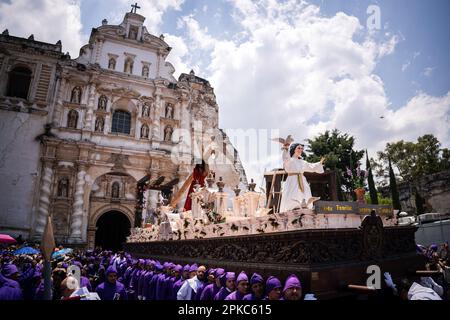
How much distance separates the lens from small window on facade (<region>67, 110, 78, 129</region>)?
2102 cm

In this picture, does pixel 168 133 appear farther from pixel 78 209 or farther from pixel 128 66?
pixel 78 209

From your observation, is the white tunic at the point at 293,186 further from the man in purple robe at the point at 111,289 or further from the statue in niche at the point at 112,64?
the statue in niche at the point at 112,64

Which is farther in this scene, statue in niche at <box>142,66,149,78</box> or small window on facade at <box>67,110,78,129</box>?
statue in niche at <box>142,66,149,78</box>

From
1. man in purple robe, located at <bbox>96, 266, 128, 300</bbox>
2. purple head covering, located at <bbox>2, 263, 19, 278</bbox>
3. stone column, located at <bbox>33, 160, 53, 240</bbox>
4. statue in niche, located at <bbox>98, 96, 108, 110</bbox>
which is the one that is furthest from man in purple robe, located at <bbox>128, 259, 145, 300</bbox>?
statue in niche, located at <bbox>98, 96, 108, 110</bbox>

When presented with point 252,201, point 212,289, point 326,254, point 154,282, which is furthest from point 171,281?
point 326,254

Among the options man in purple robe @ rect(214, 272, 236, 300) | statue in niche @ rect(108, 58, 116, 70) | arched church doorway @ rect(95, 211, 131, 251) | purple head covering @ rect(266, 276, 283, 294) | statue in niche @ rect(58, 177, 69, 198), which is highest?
statue in niche @ rect(108, 58, 116, 70)

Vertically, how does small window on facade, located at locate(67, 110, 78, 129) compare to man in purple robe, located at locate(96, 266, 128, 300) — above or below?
above

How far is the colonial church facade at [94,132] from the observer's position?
1878cm

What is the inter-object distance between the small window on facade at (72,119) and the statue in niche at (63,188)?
4.18 metres

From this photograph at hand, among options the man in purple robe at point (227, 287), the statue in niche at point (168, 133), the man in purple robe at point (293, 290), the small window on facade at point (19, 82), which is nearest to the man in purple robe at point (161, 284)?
the man in purple robe at point (227, 287)

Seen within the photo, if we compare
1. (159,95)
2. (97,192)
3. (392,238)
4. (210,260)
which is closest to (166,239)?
(210,260)

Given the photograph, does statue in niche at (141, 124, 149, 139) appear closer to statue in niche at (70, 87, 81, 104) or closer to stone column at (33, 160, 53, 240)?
statue in niche at (70, 87, 81, 104)

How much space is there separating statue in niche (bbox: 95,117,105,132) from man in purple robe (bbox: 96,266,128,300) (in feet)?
61.8
